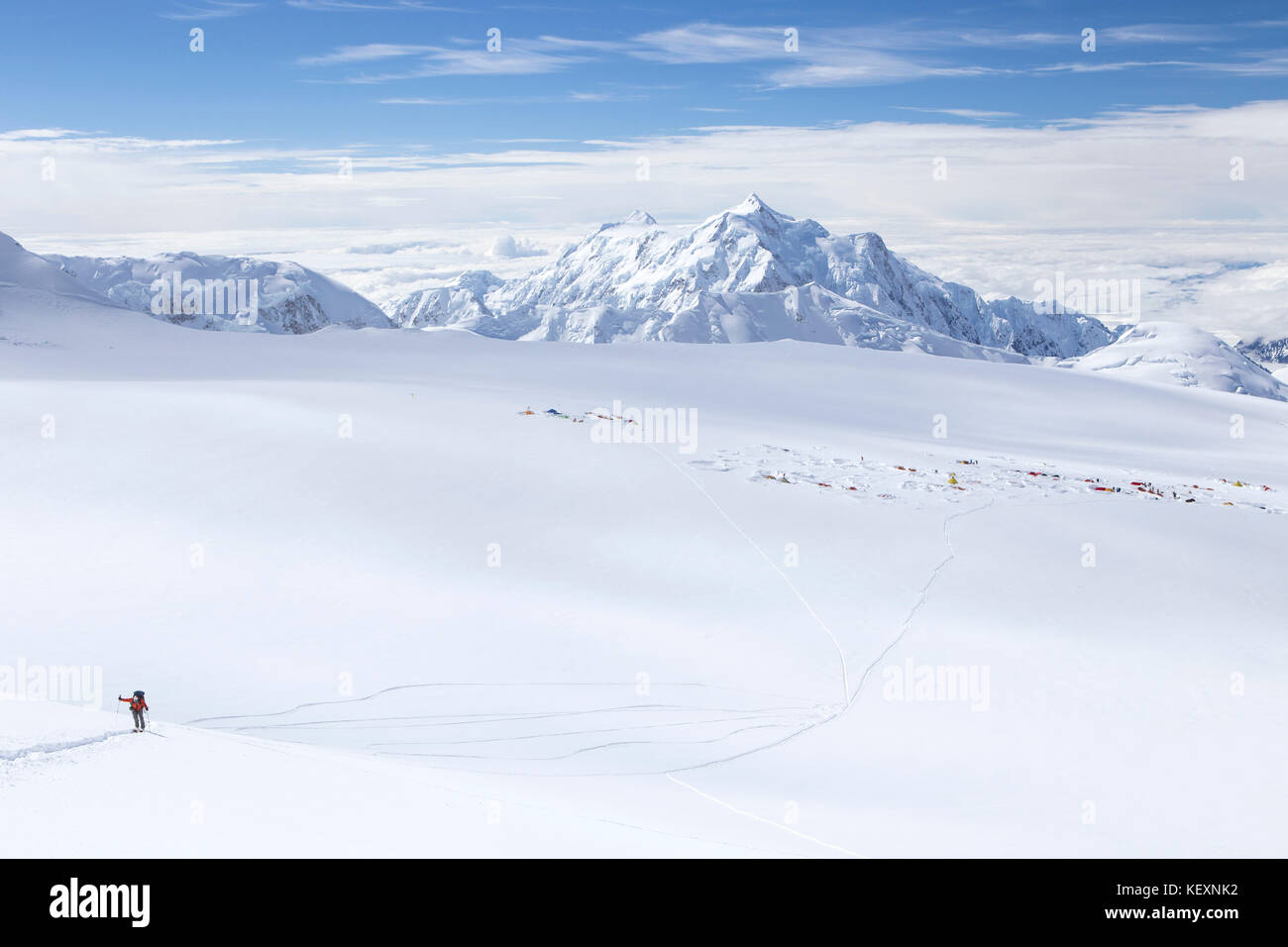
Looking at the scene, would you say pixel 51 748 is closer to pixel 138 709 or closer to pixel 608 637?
pixel 138 709

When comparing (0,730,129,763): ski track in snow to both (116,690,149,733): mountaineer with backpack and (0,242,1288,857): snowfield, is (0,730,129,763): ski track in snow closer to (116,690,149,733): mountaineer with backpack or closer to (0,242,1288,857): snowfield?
(0,242,1288,857): snowfield

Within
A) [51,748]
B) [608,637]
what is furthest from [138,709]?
[608,637]

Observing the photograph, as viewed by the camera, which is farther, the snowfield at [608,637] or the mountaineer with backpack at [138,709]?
the mountaineer with backpack at [138,709]

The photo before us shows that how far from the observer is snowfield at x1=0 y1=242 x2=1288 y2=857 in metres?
8.78

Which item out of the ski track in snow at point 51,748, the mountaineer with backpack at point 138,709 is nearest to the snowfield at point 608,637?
the ski track in snow at point 51,748

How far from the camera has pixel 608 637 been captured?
15133 millimetres

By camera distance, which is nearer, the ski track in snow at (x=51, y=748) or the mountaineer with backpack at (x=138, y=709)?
the ski track in snow at (x=51, y=748)

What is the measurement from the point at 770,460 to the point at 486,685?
14618 mm

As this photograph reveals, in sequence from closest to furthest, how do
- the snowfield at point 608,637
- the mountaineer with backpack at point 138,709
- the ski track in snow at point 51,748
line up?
the ski track in snow at point 51,748 < the snowfield at point 608,637 < the mountaineer with backpack at point 138,709

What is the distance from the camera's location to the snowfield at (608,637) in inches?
346

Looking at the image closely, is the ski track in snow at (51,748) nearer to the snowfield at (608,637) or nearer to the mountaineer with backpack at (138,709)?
the snowfield at (608,637)

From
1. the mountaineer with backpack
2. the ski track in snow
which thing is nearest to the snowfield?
the ski track in snow

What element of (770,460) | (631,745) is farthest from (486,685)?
(770,460)

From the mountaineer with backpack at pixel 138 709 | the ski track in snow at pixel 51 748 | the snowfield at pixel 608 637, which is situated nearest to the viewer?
the ski track in snow at pixel 51 748
